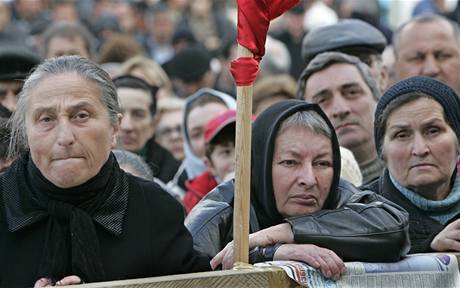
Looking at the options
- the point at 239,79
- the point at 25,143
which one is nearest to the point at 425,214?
the point at 239,79

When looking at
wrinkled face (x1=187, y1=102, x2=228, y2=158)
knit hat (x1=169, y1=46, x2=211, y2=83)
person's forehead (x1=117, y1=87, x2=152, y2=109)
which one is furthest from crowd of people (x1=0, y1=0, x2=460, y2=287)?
knit hat (x1=169, y1=46, x2=211, y2=83)

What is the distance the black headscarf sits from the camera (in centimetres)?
511

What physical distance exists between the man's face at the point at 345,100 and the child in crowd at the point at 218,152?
606mm

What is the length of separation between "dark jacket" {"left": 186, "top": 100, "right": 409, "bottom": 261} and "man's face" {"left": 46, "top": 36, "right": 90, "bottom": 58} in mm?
5062

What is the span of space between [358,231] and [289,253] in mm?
310

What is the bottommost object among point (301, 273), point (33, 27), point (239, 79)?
point (301, 273)

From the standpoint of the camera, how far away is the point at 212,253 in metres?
5.00

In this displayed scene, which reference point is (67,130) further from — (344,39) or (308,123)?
(344,39)

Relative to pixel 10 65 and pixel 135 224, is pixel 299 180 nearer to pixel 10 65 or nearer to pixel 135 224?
pixel 135 224

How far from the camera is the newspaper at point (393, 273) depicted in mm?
4426

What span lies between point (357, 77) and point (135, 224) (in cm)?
311

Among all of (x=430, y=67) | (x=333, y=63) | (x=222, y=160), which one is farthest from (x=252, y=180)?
(x=430, y=67)

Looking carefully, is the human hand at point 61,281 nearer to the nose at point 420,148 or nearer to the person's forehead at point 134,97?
the nose at point 420,148

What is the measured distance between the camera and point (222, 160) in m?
7.60
